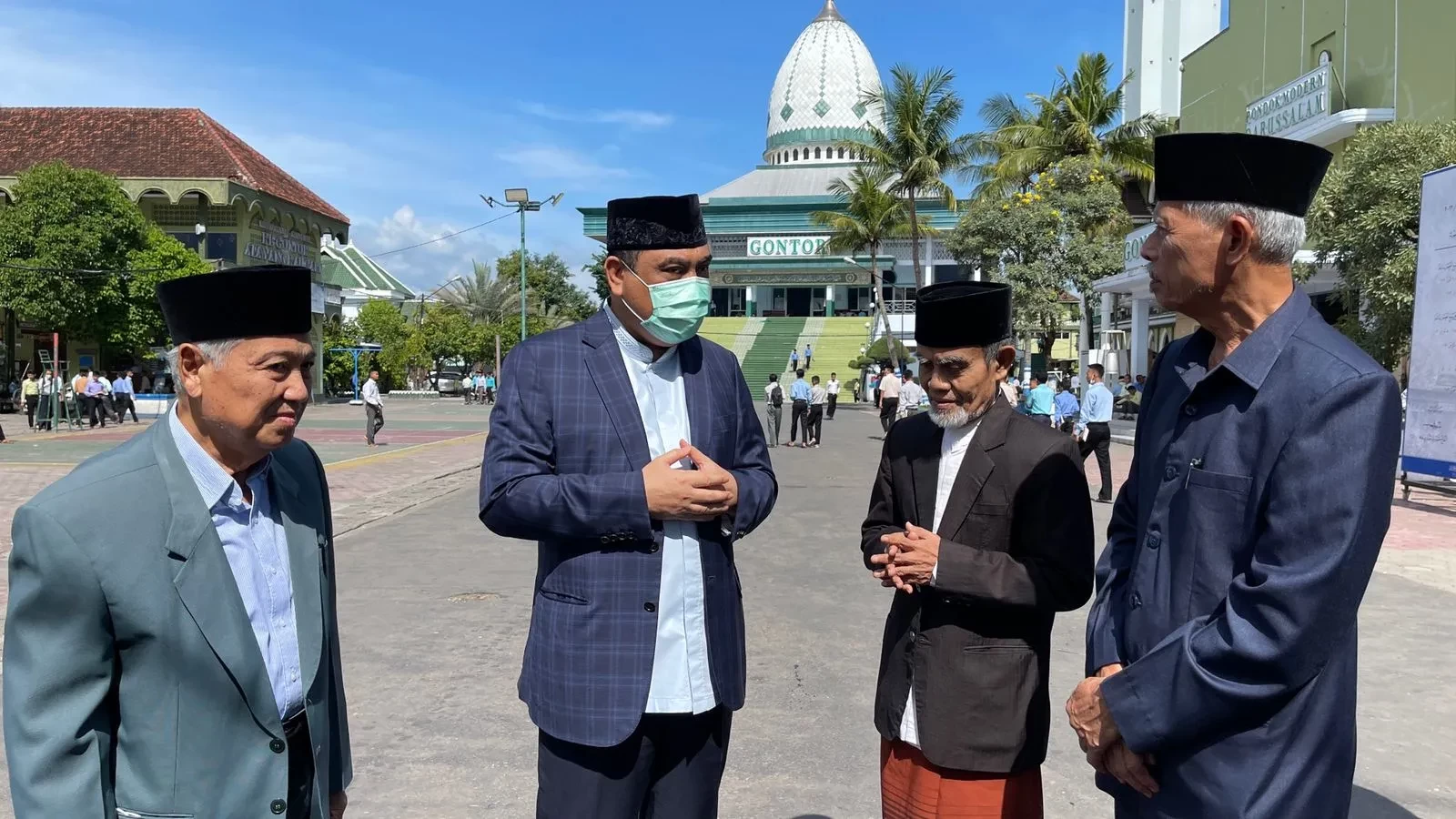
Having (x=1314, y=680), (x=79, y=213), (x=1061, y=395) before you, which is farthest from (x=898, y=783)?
(x=79, y=213)

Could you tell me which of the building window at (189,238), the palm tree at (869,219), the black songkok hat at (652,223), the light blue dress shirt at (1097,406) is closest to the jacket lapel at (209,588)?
the black songkok hat at (652,223)

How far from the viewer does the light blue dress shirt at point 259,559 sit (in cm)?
202

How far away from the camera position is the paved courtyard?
405 cm

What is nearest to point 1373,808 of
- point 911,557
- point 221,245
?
point 911,557

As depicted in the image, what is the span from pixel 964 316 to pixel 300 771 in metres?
1.87

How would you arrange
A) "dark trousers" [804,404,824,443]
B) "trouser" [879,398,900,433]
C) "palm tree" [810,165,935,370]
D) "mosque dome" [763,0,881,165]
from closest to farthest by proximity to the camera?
1. "dark trousers" [804,404,824,443]
2. "trouser" [879,398,900,433]
3. "palm tree" [810,165,935,370]
4. "mosque dome" [763,0,881,165]

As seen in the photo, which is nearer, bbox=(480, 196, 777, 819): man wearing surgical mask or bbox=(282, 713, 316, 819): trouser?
bbox=(282, 713, 316, 819): trouser

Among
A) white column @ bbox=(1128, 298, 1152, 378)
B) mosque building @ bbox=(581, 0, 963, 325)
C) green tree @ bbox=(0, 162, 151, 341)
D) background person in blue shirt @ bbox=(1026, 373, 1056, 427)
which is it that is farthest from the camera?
mosque building @ bbox=(581, 0, 963, 325)

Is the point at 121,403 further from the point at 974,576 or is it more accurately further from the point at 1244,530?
the point at 1244,530

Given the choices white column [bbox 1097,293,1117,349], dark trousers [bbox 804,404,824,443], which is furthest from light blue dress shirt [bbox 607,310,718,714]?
white column [bbox 1097,293,1117,349]

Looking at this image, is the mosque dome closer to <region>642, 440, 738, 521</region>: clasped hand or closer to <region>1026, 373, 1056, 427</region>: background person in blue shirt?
<region>1026, 373, 1056, 427</region>: background person in blue shirt

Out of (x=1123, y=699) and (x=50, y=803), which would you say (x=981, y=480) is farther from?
(x=50, y=803)

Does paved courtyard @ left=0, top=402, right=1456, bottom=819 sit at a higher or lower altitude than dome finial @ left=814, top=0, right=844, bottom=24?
lower

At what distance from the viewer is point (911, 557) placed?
257 cm
